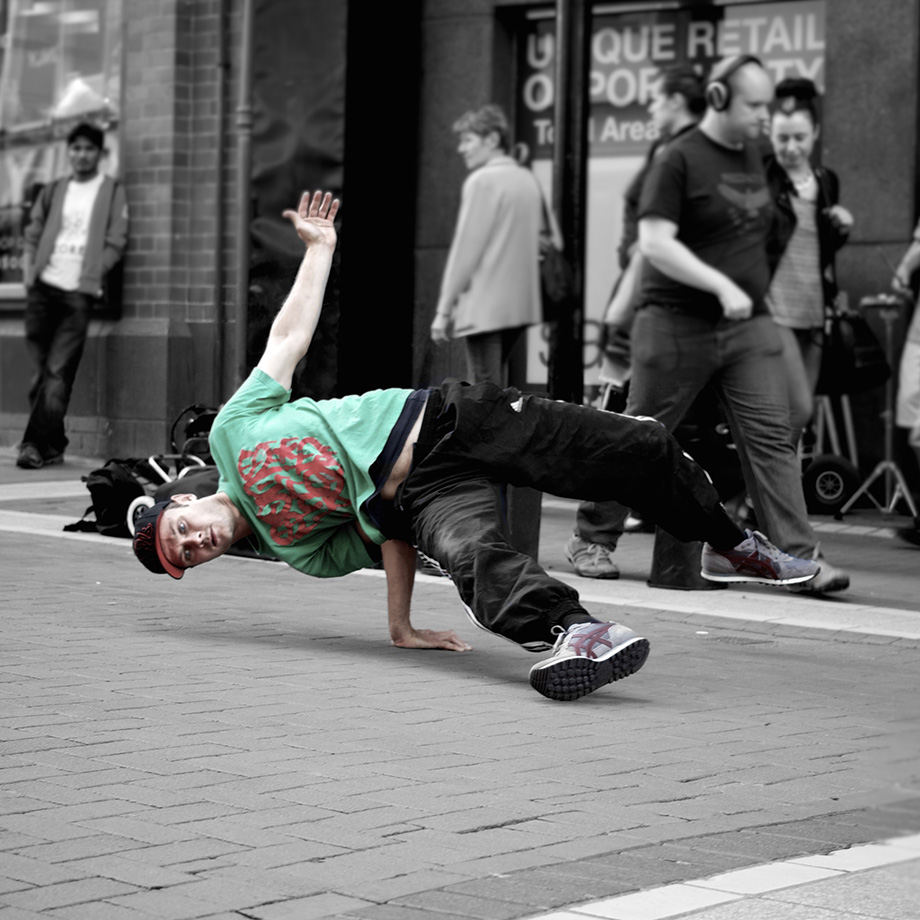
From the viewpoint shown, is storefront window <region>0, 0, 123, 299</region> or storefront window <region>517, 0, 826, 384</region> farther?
storefront window <region>0, 0, 123, 299</region>

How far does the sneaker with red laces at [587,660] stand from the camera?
554 cm

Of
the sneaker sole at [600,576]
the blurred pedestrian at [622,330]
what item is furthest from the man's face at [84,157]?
the sneaker sole at [600,576]

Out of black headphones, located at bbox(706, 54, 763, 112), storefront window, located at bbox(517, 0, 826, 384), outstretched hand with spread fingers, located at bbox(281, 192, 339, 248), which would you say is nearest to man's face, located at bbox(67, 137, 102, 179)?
storefront window, located at bbox(517, 0, 826, 384)

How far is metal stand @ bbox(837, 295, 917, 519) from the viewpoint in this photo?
35.7 ft

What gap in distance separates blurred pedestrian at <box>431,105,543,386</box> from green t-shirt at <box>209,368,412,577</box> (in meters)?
4.61

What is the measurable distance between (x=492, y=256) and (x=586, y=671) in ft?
19.0

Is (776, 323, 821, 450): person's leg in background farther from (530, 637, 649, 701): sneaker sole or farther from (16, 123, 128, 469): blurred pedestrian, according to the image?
(16, 123, 128, 469): blurred pedestrian

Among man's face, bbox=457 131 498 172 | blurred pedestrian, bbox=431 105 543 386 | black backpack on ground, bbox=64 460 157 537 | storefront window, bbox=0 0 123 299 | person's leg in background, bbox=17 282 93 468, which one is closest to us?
black backpack on ground, bbox=64 460 157 537

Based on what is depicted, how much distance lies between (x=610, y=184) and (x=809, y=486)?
296 cm

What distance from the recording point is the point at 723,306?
797 centimetres

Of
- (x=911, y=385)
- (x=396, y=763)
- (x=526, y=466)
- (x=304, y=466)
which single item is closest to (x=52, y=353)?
(x=911, y=385)

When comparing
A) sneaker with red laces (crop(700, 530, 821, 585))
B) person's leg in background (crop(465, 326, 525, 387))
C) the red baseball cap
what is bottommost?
sneaker with red laces (crop(700, 530, 821, 585))

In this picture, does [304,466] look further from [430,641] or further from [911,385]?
[911,385]

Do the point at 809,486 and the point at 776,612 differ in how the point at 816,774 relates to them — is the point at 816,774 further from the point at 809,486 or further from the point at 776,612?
the point at 809,486
